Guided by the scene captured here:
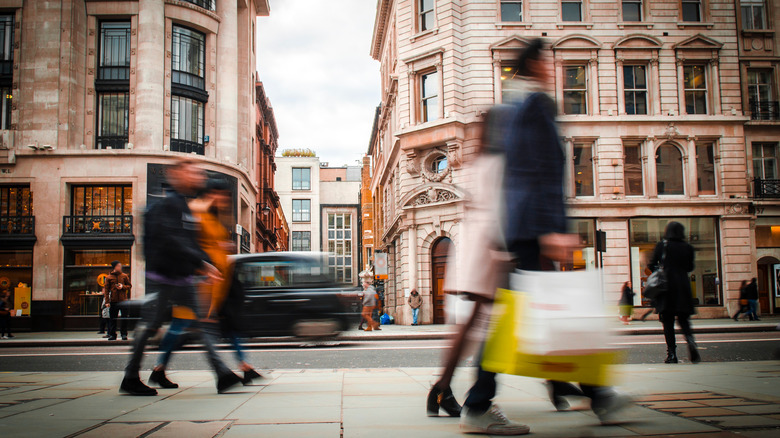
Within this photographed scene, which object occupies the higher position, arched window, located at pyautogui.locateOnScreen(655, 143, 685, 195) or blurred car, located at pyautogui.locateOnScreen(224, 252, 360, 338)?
arched window, located at pyautogui.locateOnScreen(655, 143, 685, 195)

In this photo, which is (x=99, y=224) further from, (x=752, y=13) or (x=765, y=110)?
(x=752, y=13)

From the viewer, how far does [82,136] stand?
25.5 meters

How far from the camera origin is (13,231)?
81.1ft

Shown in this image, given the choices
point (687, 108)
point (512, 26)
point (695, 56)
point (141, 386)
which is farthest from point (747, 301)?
point (141, 386)

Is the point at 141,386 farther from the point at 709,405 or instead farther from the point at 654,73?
the point at 654,73

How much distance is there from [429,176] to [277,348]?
55.2 feet

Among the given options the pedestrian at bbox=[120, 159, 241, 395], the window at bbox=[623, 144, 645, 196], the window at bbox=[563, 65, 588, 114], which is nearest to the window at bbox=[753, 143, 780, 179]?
the window at bbox=[623, 144, 645, 196]

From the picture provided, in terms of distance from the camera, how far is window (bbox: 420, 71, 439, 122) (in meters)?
27.9

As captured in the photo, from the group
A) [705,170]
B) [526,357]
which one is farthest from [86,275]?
[705,170]

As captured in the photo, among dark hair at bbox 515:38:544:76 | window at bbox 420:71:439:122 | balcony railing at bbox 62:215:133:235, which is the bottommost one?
dark hair at bbox 515:38:544:76

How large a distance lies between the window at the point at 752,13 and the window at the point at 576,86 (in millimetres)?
9069

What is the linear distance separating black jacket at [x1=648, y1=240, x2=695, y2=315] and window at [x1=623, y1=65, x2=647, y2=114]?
21771 millimetres

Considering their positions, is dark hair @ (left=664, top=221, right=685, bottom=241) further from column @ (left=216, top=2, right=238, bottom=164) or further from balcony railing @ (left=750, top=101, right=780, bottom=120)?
balcony railing @ (left=750, top=101, right=780, bottom=120)

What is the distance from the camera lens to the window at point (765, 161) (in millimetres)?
28500
